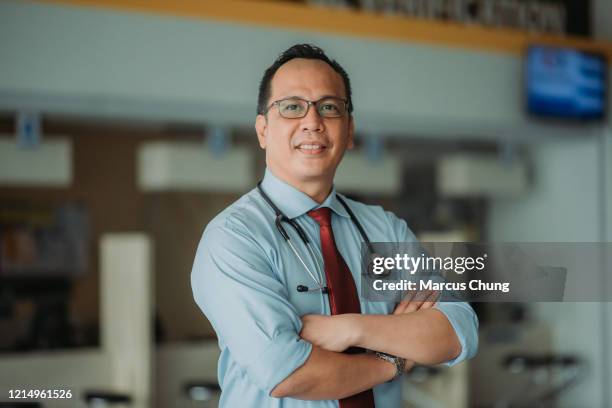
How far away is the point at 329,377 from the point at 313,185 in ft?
1.11

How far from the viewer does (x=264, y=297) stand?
1.22 m

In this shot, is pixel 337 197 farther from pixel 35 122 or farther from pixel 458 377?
pixel 458 377

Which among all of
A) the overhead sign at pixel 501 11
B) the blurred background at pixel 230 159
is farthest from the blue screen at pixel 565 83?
the overhead sign at pixel 501 11

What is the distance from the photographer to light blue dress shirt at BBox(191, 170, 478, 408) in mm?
1206

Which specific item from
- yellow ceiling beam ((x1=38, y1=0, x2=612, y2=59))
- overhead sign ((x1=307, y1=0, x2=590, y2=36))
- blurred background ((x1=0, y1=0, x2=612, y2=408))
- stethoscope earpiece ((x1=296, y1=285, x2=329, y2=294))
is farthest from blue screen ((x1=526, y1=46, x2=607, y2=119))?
stethoscope earpiece ((x1=296, y1=285, x2=329, y2=294))

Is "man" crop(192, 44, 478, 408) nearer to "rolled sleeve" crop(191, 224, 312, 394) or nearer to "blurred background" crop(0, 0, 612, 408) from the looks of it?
"rolled sleeve" crop(191, 224, 312, 394)

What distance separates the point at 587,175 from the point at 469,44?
3.74 feet

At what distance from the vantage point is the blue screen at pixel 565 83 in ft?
14.7

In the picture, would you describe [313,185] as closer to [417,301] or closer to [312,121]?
[312,121]

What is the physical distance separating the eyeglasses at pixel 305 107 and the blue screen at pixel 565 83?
11.2 feet

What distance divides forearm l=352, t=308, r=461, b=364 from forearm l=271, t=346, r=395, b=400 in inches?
1.3

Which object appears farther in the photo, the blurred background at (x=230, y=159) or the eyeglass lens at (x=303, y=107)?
the blurred background at (x=230, y=159)

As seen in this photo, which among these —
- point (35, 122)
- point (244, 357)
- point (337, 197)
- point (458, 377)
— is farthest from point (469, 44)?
point (244, 357)

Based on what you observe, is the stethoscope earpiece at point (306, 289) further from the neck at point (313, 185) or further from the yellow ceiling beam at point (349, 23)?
the yellow ceiling beam at point (349, 23)
